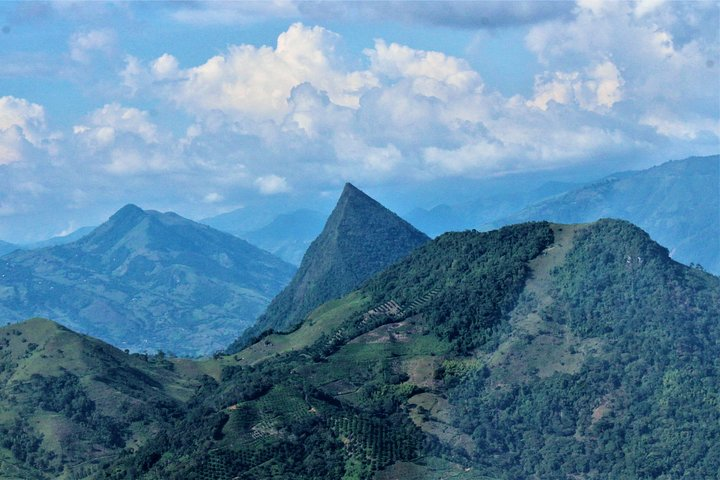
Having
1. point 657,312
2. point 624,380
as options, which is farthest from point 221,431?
point 657,312

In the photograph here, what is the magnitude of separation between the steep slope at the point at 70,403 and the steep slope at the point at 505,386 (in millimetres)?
11031

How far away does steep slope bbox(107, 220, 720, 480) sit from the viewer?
138m

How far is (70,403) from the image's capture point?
578 ft

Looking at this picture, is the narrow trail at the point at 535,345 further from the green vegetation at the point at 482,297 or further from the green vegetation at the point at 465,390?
the green vegetation at the point at 482,297

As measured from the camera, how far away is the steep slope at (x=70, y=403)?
162750 millimetres

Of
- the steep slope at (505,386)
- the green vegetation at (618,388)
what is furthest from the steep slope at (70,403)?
the green vegetation at (618,388)

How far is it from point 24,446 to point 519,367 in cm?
7622

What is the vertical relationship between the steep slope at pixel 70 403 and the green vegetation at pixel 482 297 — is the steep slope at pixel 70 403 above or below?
below

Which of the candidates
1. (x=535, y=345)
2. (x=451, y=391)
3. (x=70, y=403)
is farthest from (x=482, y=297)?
(x=70, y=403)

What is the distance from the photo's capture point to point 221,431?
13838cm

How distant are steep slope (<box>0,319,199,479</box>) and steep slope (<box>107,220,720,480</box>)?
1103 cm

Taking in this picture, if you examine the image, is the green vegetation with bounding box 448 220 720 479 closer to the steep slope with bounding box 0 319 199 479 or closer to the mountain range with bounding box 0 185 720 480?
the mountain range with bounding box 0 185 720 480

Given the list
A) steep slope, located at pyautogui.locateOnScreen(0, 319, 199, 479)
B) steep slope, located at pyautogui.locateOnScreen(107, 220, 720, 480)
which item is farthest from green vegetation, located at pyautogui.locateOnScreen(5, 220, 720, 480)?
steep slope, located at pyautogui.locateOnScreen(0, 319, 199, 479)

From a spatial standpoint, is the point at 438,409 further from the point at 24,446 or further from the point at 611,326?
the point at 24,446
